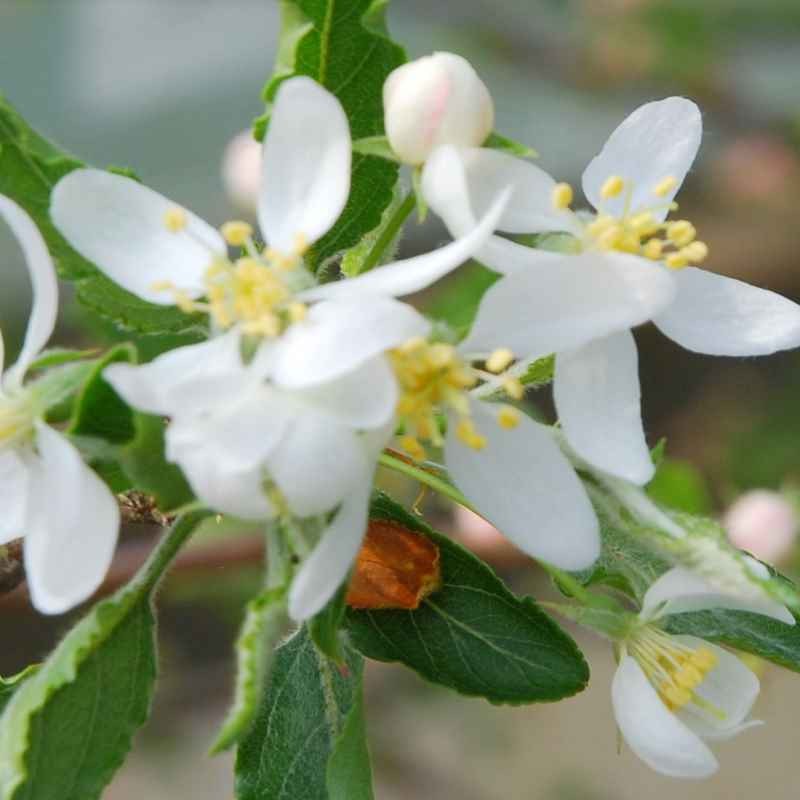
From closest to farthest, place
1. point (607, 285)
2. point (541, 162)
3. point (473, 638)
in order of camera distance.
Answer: point (607, 285)
point (473, 638)
point (541, 162)

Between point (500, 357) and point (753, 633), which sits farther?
point (753, 633)

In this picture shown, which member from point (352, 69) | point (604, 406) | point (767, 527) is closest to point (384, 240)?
point (352, 69)

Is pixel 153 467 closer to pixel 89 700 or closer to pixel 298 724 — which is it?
pixel 89 700

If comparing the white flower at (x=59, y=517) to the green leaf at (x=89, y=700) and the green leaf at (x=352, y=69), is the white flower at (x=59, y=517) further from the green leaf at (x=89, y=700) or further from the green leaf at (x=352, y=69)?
the green leaf at (x=352, y=69)

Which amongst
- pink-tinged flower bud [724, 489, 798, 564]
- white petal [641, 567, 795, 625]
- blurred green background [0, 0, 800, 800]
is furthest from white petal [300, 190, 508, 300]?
blurred green background [0, 0, 800, 800]

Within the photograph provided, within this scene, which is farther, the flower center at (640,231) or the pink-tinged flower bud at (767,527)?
the pink-tinged flower bud at (767,527)

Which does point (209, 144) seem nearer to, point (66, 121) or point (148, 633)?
point (66, 121)

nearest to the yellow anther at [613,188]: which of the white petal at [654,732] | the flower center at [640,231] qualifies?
the flower center at [640,231]

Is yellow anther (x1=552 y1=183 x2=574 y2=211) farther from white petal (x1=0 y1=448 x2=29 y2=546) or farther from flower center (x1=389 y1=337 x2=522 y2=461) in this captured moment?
white petal (x1=0 y1=448 x2=29 y2=546)
